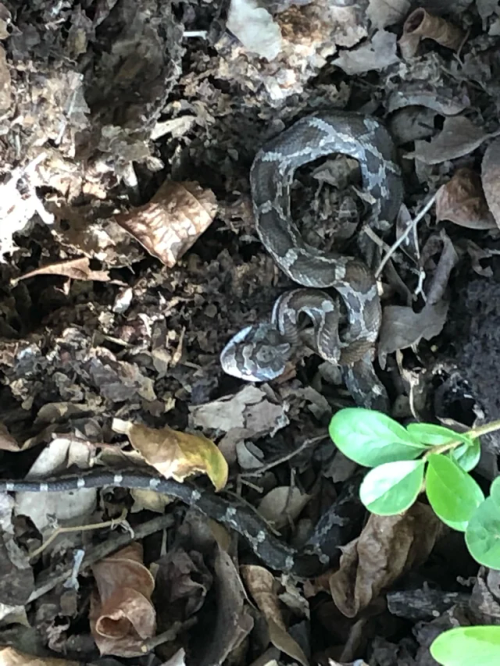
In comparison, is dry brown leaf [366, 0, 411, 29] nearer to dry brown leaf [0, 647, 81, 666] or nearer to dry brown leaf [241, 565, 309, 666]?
dry brown leaf [241, 565, 309, 666]

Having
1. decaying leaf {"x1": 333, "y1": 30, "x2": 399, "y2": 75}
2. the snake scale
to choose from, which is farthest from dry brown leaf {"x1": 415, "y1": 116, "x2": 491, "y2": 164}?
decaying leaf {"x1": 333, "y1": 30, "x2": 399, "y2": 75}

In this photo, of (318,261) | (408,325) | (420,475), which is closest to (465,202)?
(408,325)

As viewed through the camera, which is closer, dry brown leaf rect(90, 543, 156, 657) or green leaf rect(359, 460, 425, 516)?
green leaf rect(359, 460, 425, 516)

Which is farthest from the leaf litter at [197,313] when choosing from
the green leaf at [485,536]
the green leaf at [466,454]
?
the green leaf at [485,536]

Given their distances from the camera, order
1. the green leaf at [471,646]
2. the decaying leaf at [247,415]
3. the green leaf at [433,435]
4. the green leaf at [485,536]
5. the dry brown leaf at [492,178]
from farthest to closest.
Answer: the decaying leaf at [247,415], the dry brown leaf at [492,178], the green leaf at [433,435], the green leaf at [485,536], the green leaf at [471,646]

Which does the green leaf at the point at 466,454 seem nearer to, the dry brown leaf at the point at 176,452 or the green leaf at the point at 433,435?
the green leaf at the point at 433,435

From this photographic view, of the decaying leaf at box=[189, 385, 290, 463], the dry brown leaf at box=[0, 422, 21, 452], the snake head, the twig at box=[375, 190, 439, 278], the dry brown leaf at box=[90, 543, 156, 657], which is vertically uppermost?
the twig at box=[375, 190, 439, 278]
